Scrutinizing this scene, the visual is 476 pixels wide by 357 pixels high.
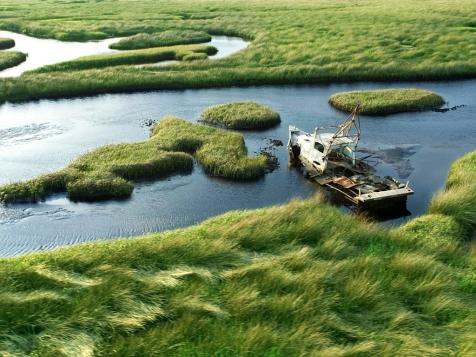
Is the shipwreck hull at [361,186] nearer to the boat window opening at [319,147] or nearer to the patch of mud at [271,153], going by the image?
the boat window opening at [319,147]

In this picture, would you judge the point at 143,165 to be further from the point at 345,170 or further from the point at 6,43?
the point at 6,43

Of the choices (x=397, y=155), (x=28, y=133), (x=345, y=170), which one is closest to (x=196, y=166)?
(x=345, y=170)

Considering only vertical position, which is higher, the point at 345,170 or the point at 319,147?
the point at 319,147

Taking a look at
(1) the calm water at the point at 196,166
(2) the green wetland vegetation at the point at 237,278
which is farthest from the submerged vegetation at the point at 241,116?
(2) the green wetland vegetation at the point at 237,278

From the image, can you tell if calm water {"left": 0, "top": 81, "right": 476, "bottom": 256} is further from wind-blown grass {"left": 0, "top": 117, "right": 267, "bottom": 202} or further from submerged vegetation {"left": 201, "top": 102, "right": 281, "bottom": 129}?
submerged vegetation {"left": 201, "top": 102, "right": 281, "bottom": 129}

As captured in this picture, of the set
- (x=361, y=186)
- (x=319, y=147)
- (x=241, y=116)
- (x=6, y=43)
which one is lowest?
(x=361, y=186)

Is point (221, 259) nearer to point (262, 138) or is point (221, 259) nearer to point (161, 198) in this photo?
point (161, 198)
